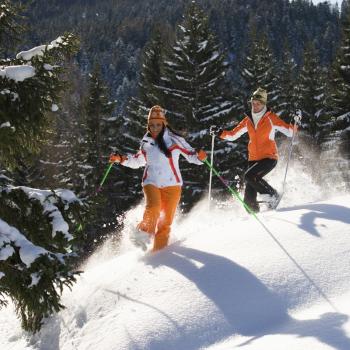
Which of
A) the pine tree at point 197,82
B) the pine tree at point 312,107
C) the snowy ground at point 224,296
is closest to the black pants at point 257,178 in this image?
the snowy ground at point 224,296

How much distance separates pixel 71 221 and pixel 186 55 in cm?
2078

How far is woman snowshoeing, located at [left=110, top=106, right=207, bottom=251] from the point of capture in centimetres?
709

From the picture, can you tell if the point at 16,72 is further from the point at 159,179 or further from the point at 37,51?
the point at 159,179

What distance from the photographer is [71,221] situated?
448 centimetres

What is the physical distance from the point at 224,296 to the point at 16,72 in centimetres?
305

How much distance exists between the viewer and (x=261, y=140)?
865 cm

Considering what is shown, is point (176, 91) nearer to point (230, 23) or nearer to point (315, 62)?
point (315, 62)

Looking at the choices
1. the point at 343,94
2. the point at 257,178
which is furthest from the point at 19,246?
the point at 343,94

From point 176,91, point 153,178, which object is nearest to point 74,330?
point 153,178

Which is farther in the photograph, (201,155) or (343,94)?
(343,94)

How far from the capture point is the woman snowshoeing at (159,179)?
7.09m

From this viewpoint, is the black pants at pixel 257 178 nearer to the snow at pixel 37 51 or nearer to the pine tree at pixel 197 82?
the snow at pixel 37 51

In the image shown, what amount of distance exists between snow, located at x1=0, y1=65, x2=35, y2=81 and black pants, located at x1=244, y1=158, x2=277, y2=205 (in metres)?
5.22

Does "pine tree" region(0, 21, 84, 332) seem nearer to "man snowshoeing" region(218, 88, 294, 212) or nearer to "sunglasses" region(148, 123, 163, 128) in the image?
"sunglasses" region(148, 123, 163, 128)
